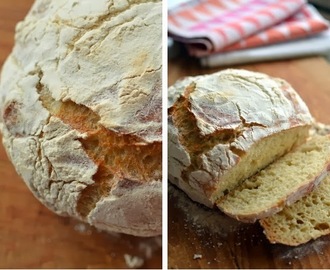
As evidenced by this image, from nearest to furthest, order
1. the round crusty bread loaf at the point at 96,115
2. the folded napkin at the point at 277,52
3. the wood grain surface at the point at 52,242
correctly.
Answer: the round crusty bread loaf at the point at 96,115, the wood grain surface at the point at 52,242, the folded napkin at the point at 277,52

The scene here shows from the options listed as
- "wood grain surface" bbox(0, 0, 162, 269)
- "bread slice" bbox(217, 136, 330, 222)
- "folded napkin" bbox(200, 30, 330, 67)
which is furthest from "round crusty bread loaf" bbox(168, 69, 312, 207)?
"folded napkin" bbox(200, 30, 330, 67)

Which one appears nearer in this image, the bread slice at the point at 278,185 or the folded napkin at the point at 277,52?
the bread slice at the point at 278,185

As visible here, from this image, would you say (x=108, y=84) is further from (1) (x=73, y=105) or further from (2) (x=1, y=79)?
(2) (x=1, y=79)

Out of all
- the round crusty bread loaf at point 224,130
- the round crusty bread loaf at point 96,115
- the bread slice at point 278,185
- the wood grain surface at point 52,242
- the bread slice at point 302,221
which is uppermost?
the round crusty bread loaf at point 96,115

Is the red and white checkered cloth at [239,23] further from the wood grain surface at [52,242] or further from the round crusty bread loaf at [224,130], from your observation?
the wood grain surface at [52,242]

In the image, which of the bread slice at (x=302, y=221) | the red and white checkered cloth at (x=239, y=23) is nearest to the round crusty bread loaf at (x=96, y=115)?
the bread slice at (x=302, y=221)

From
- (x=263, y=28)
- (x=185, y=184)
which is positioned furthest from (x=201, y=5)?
(x=185, y=184)

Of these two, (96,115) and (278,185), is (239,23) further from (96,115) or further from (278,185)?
(96,115)
